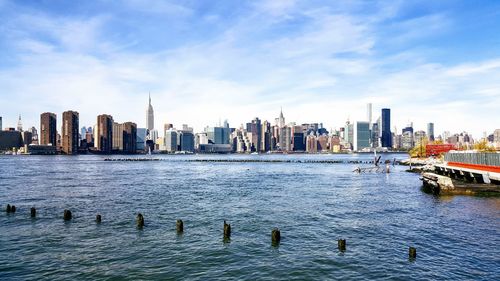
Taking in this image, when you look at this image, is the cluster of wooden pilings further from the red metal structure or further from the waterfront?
the red metal structure

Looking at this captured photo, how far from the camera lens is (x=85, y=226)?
42.2 meters

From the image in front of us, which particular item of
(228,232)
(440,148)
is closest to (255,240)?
(228,232)

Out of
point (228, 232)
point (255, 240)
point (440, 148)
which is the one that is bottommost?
point (255, 240)

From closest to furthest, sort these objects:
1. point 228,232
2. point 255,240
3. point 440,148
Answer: point 255,240
point 228,232
point 440,148

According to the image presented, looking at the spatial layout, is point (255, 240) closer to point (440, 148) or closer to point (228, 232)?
point (228, 232)

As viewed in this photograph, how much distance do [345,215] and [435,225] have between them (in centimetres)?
1040

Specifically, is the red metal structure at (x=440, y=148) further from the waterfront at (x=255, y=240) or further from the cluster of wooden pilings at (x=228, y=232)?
the cluster of wooden pilings at (x=228, y=232)

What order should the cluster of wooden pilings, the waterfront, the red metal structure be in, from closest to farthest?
1. the waterfront
2. the cluster of wooden pilings
3. the red metal structure

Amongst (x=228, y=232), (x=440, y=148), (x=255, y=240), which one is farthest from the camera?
(x=440, y=148)

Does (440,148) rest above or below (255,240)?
above

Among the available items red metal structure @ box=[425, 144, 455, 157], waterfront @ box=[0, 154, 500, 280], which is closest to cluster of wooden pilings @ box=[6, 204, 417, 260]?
waterfront @ box=[0, 154, 500, 280]

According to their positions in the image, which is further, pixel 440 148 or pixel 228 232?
pixel 440 148

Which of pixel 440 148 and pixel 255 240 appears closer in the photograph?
pixel 255 240

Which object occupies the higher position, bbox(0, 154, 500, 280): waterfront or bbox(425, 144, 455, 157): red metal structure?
bbox(425, 144, 455, 157): red metal structure
